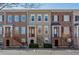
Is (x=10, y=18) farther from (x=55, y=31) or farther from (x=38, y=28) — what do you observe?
(x=55, y=31)

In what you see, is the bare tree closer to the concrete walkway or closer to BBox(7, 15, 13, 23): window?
BBox(7, 15, 13, 23): window

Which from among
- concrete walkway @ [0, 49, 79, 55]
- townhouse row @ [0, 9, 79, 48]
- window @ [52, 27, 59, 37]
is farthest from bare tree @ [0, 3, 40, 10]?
concrete walkway @ [0, 49, 79, 55]

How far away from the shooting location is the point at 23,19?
1671mm

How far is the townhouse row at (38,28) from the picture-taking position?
5.35ft

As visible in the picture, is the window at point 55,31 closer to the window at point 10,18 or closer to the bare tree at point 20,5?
the bare tree at point 20,5

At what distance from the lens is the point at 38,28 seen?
166 centimetres

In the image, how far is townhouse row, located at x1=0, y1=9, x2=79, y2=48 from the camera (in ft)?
5.35

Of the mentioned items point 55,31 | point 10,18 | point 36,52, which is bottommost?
point 36,52

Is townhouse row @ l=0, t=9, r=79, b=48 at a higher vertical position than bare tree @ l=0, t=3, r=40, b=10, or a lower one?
lower

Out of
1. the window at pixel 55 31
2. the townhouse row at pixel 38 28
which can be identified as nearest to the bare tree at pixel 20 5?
the townhouse row at pixel 38 28

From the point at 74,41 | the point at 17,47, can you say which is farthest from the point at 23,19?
the point at 74,41

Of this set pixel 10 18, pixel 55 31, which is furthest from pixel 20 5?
pixel 55 31

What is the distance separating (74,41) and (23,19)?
0.72m
